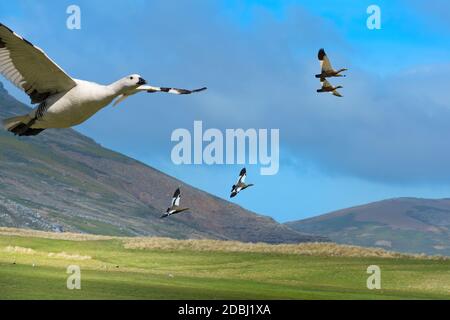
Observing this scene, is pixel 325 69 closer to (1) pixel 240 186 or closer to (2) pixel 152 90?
(1) pixel 240 186

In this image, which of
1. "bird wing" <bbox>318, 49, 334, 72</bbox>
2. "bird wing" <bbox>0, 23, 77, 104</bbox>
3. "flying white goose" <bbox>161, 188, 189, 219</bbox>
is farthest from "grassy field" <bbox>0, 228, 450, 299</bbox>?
"bird wing" <bbox>0, 23, 77, 104</bbox>

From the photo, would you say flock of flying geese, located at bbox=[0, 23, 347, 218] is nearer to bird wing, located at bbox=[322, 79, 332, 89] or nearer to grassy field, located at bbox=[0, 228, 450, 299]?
bird wing, located at bbox=[322, 79, 332, 89]

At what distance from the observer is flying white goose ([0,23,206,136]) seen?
10.3 meters

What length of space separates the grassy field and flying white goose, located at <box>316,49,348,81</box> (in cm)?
1165

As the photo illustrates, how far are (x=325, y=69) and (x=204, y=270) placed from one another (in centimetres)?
3761

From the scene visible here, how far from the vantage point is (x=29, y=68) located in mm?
11953

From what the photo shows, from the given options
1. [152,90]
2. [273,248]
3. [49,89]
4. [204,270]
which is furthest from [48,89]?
[273,248]

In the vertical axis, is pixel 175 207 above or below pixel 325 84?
below

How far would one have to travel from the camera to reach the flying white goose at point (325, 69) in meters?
18.4
